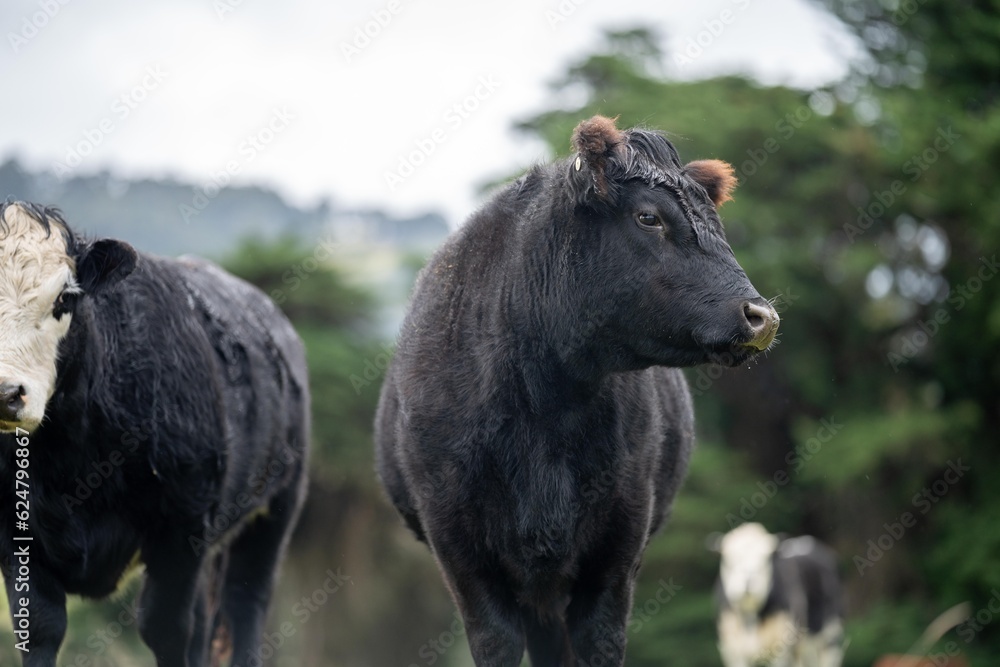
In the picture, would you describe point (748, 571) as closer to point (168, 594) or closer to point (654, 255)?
point (168, 594)

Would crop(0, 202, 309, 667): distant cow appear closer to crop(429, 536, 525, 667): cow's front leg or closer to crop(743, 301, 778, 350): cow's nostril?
crop(429, 536, 525, 667): cow's front leg

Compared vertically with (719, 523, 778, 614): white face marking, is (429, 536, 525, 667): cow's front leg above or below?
above

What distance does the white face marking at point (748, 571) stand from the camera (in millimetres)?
16328

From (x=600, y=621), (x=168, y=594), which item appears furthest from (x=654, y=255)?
(x=168, y=594)

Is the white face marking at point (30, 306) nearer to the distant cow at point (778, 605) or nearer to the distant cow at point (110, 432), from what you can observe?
the distant cow at point (110, 432)

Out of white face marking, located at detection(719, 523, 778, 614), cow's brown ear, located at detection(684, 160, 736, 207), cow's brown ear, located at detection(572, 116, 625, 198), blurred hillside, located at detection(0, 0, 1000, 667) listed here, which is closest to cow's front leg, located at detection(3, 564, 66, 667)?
cow's brown ear, located at detection(572, 116, 625, 198)

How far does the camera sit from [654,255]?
497 cm

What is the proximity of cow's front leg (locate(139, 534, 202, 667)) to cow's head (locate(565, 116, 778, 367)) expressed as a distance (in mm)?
2567

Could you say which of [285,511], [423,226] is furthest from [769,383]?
[423,226]

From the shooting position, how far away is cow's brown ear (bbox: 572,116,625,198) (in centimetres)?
503

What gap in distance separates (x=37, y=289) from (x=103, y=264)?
1.43ft

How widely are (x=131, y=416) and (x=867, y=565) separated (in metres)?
19.5

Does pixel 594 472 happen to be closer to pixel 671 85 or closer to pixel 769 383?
pixel 769 383

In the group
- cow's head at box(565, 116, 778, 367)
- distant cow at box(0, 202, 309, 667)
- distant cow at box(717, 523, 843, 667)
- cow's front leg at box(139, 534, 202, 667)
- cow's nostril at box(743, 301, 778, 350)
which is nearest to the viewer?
cow's nostril at box(743, 301, 778, 350)
